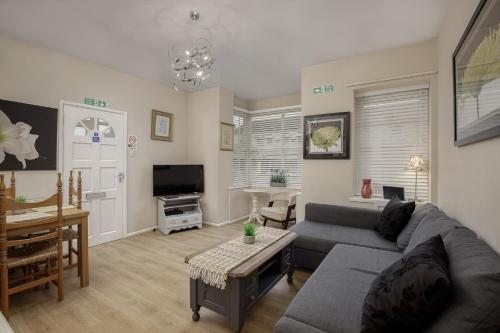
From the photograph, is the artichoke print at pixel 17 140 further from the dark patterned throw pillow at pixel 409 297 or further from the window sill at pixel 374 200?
the window sill at pixel 374 200

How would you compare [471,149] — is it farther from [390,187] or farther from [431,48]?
[431,48]

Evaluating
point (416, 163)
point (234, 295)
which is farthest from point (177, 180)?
point (416, 163)

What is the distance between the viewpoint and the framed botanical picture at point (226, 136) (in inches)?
185

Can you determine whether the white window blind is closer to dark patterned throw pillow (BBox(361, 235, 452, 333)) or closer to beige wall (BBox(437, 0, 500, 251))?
beige wall (BBox(437, 0, 500, 251))

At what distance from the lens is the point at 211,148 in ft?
15.4

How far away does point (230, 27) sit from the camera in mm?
2650

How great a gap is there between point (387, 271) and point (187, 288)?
1908 mm

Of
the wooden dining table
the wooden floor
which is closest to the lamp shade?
the wooden floor

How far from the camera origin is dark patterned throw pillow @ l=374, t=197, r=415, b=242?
2369mm

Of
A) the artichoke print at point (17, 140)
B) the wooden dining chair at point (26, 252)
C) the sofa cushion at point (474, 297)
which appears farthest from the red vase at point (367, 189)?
the artichoke print at point (17, 140)

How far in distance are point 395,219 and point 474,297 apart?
67.3 inches

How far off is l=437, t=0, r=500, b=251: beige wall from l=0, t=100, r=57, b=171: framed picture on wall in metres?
4.28

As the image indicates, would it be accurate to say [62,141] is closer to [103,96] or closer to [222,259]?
[103,96]

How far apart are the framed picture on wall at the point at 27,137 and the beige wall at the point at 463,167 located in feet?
14.0
